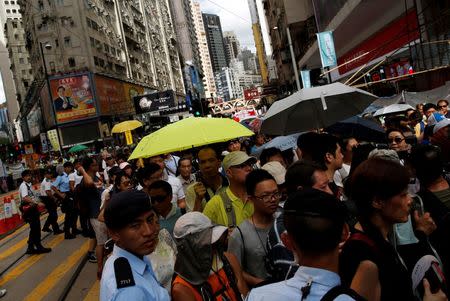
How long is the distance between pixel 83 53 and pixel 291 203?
169ft

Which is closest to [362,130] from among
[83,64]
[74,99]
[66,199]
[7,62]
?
[66,199]

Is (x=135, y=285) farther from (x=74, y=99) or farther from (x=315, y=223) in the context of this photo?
(x=74, y=99)

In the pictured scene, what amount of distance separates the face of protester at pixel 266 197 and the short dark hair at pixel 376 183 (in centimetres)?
98

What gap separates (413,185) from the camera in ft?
10.0

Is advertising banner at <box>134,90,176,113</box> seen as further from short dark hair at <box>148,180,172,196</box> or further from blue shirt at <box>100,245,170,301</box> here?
blue shirt at <box>100,245,170,301</box>

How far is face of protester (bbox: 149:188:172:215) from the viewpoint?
4.32m

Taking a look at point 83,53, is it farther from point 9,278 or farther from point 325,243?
point 325,243

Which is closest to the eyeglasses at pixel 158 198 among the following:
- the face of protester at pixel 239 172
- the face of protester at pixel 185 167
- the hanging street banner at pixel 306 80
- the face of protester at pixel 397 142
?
the face of protester at pixel 239 172

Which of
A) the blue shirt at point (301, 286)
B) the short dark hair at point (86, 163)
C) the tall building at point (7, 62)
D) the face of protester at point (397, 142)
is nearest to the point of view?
the blue shirt at point (301, 286)

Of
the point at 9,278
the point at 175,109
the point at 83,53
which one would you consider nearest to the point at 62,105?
the point at 83,53

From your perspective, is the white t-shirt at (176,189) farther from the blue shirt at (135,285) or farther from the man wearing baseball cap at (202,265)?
the blue shirt at (135,285)

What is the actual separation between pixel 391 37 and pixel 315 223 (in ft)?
55.0

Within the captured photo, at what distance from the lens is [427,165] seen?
290 centimetres

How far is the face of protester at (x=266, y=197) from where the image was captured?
319 cm
